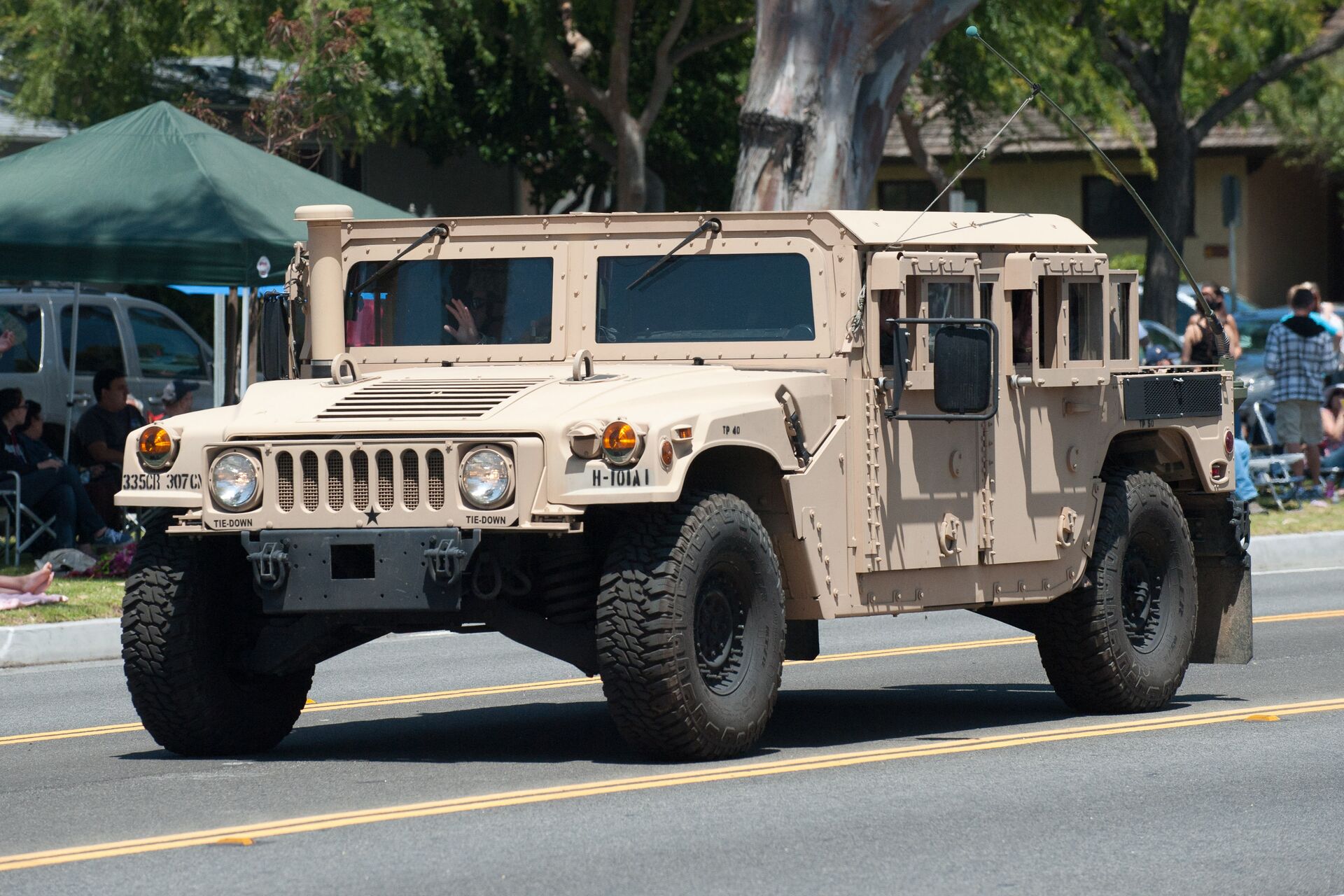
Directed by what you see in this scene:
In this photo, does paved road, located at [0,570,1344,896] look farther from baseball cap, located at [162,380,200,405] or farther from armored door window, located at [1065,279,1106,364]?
baseball cap, located at [162,380,200,405]

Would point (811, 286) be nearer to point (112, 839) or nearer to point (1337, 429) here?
point (112, 839)

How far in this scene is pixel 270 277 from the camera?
52.4 feet

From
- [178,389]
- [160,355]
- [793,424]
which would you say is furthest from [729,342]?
[160,355]

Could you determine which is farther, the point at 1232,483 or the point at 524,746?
the point at 1232,483

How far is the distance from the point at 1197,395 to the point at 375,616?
4.19 metres

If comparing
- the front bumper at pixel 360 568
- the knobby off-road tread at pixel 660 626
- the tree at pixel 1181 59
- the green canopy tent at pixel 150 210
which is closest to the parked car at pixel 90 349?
the green canopy tent at pixel 150 210

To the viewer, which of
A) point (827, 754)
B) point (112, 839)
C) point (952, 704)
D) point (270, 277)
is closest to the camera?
point (112, 839)

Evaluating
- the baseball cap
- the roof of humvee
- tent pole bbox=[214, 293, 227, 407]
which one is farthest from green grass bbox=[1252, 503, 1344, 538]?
the roof of humvee

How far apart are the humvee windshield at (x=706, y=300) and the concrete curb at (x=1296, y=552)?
10018 millimetres

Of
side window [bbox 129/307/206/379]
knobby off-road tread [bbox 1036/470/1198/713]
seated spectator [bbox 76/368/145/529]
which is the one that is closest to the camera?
knobby off-road tread [bbox 1036/470/1198/713]

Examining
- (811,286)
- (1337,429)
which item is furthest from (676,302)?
(1337,429)

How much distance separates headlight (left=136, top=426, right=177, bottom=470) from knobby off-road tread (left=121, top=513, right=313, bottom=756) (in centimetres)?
28

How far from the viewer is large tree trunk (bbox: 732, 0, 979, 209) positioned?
18.8 metres

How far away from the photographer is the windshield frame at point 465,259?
30.0 ft
